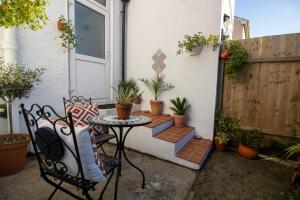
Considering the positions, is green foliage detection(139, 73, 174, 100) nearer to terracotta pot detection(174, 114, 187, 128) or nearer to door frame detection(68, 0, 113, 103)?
terracotta pot detection(174, 114, 187, 128)

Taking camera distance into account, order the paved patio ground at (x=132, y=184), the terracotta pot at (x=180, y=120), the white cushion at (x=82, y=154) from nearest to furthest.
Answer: the white cushion at (x=82, y=154) < the paved patio ground at (x=132, y=184) < the terracotta pot at (x=180, y=120)

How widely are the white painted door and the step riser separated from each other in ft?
6.62

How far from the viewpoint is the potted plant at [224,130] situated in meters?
3.03

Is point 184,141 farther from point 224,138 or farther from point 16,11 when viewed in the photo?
point 16,11

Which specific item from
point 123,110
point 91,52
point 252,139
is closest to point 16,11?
point 123,110

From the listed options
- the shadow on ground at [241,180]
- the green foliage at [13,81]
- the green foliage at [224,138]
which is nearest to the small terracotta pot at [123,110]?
the shadow on ground at [241,180]

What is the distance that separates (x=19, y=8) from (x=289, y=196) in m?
3.23

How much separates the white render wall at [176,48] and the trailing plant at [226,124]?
0.42 ft

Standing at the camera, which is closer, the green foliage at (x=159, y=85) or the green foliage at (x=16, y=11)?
the green foliage at (x=16, y=11)

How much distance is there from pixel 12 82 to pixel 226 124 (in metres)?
3.33

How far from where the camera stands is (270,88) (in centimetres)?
280

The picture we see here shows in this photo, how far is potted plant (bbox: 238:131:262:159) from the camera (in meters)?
2.76

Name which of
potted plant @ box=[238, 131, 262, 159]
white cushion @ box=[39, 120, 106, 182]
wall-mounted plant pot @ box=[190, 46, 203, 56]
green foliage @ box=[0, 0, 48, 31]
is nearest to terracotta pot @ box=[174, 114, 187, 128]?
potted plant @ box=[238, 131, 262, 159]

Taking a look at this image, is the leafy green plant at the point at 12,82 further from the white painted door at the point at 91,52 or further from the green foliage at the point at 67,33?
the white painted door at the point at 91,52
